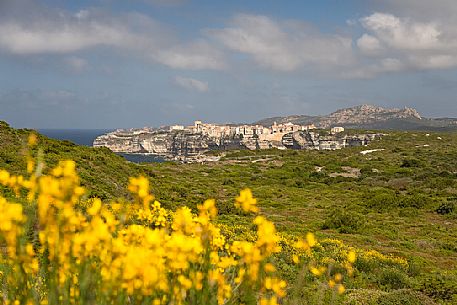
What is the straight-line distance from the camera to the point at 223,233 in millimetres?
15562

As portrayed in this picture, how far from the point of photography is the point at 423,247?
62.5 ft

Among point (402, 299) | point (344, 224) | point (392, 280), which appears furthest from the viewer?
point (344, 224)

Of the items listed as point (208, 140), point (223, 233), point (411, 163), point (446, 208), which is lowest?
point (446, 208)

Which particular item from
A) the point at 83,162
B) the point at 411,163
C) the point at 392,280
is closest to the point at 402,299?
the point at 392,280

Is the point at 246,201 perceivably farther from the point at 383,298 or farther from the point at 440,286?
the point at 440,286

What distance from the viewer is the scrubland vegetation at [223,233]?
2697 mm

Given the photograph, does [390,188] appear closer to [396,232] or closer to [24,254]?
[396,232]

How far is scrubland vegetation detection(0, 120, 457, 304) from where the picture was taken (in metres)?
2.70

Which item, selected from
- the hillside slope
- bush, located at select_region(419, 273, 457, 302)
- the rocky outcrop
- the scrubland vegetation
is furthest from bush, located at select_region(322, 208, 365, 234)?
the rocky outcrop

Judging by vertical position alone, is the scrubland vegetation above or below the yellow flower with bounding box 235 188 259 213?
below

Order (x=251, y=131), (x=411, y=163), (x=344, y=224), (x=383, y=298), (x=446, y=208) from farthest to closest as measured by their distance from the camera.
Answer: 1. (x=251, y=131)
2. (x=411, y=163)
3. (x=446, y=208)
4. (x=344, y=224)
5. (x=383, y=298)

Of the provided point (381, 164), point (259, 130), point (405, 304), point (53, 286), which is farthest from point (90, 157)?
point (259, 130)

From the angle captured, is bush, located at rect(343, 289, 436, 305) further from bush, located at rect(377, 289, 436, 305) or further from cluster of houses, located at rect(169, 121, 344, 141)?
cluster of houses, located at rect(169, 121, 344, 141)

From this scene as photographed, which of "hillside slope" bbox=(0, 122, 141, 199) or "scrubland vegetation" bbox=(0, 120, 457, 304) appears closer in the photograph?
"scrubland vegetation" bbox=(0, 120, 457, 304)
